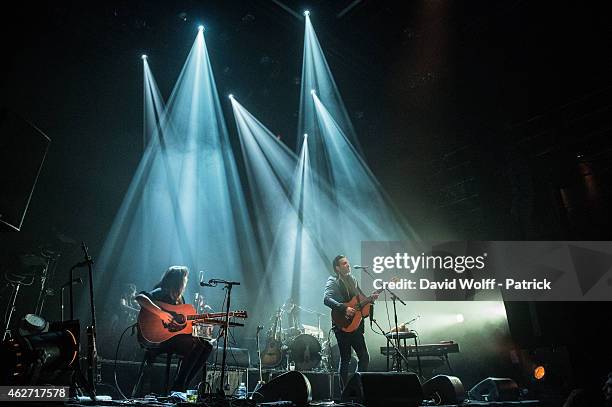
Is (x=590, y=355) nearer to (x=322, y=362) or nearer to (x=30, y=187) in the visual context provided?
(x=322, y=362)

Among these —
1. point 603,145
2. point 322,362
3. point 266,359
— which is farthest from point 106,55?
point 603,145

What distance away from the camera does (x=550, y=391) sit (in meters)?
6.21

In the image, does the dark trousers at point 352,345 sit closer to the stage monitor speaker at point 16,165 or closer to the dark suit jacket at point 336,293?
the dark suit jacket at point 336,293

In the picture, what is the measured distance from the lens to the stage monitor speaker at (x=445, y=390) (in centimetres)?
465

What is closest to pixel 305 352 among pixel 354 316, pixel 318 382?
pixel 318 382

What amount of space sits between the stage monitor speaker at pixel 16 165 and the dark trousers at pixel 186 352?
93.6 inches

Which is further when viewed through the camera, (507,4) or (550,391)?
(507,4)

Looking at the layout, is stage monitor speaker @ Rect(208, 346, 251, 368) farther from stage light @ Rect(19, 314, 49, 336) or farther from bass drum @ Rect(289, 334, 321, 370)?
stage light @ Rect(19, 314, 49, 336)

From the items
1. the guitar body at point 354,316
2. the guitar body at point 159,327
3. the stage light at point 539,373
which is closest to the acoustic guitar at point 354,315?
the guitar body at point 354,316

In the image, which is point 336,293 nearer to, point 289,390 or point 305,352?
point 289,390

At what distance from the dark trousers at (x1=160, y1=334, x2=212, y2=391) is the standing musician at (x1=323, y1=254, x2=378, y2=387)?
1799 mm

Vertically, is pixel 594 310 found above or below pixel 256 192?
below

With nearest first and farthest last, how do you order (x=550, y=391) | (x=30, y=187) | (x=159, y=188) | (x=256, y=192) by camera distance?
(x=30, y=187) → (x=550, y=391) → (x=159, y=188) → (x=256, y=192)

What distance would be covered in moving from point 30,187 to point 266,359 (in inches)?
229
